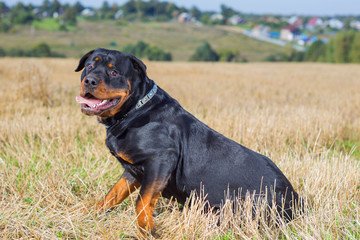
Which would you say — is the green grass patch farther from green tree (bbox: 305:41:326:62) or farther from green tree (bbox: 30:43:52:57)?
green tree (bbox: 305:41:326:62)

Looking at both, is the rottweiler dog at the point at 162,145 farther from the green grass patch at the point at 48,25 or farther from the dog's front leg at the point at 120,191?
the green grass patch at the point at 48,25

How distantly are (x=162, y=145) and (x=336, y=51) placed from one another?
6901cm

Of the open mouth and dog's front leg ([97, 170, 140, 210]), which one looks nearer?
the open mouth

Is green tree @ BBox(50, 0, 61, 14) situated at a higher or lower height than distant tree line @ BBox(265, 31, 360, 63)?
higher

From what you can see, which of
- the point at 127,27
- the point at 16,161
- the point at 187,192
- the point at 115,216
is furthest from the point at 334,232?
the point at 127,27

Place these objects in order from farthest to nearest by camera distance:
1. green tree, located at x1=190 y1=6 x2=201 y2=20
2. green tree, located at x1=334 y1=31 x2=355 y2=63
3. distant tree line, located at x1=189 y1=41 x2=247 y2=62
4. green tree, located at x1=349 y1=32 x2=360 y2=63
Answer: green tree, located at x1=190 y1=6 x2=201 y2=20 → distant tree line, located at x1=189 y1=41 x2=247 y2=62 → green tree, located at x1=334 y1=31 x2=355 y2=63 → green tree, located at x1=349 y1=32 x2=360 y2=63

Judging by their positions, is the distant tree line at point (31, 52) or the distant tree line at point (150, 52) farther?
the distant tree line at point (150, 52)

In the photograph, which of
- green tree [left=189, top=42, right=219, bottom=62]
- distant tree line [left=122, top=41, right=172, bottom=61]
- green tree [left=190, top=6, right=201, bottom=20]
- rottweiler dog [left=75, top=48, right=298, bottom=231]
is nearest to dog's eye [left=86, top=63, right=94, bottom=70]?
rottweiler dog [left=75, top=48, right=298, bottom=231]

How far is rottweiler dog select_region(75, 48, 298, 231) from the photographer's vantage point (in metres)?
2.88

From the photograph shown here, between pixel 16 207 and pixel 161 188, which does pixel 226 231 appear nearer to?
pixel 161 188

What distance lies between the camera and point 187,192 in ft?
10.2

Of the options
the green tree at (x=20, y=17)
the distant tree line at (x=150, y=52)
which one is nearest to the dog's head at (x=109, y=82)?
the distant tree line at (x=150, y=52)

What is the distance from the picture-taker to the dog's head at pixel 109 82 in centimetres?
283

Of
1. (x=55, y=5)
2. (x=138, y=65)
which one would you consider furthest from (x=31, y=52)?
(x=55, y=5)
